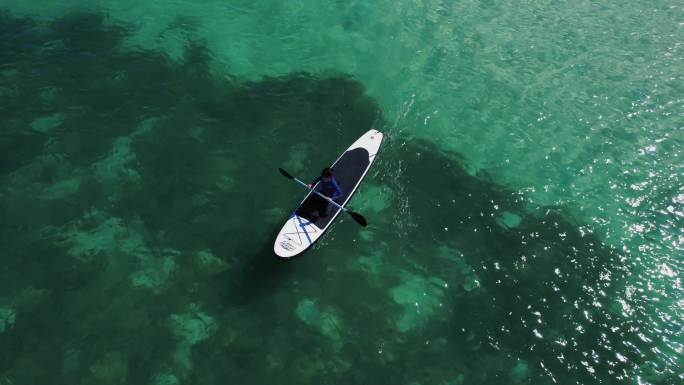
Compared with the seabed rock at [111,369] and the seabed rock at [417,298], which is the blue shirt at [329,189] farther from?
the seabed rock at [111,369]

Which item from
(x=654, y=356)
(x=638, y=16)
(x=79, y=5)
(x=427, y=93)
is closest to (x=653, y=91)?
(x=638, y=16)

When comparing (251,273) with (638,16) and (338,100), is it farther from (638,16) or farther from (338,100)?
(638,16)

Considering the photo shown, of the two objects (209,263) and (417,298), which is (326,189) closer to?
(209,263)

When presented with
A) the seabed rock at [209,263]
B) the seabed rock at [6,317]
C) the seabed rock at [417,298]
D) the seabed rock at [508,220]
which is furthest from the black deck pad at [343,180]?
the seabed rock at [6,317]

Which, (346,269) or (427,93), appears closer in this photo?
(346,269)

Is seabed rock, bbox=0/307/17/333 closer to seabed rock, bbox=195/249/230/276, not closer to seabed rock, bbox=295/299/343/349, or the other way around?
seabed rock, bbox=195/249/230/276

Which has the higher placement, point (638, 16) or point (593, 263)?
point (638, 16)

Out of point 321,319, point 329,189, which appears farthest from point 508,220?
point 321,319
